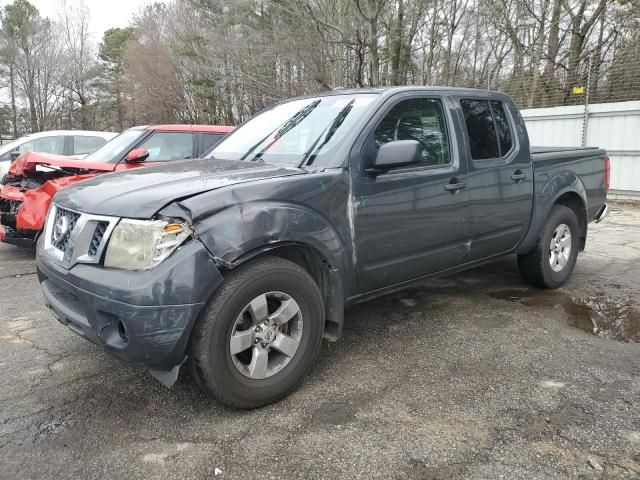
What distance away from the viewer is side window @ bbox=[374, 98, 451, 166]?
3414 millimetres

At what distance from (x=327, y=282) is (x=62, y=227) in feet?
5.03

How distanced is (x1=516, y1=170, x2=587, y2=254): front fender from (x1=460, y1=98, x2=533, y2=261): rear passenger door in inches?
3.7

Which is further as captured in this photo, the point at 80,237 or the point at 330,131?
the point at 330,131

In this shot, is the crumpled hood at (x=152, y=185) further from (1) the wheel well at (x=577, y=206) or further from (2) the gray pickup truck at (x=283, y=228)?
(1) the wheel well at (x=577, y=206)

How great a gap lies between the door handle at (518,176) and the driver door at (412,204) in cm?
65

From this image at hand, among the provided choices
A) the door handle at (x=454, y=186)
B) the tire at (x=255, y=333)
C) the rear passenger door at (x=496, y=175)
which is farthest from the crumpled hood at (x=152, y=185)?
the rear passenger door at (x=496, y=175)

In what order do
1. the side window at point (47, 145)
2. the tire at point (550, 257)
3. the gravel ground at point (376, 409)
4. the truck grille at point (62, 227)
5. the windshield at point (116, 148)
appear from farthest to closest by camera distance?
the side window at point (47, 145), the windshield at point (116, 148), the tire at point (550, 257), the truck grille at point (62, 227), the gravel ground at point (376, 409)

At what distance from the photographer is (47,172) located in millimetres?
5973

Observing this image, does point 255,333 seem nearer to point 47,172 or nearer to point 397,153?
point 397,153

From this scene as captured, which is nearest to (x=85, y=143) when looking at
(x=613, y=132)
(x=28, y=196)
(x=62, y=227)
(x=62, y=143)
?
(x=62, y=143)

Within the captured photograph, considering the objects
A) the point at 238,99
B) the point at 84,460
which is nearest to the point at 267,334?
the point at 84,460

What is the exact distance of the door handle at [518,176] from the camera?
13.5 feet

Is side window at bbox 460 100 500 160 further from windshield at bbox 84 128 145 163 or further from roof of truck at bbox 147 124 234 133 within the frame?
windshield at bbox 84 128 145 163

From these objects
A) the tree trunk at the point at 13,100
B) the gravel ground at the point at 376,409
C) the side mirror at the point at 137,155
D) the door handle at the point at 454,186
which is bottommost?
the gravel ground at the point at 376,409
